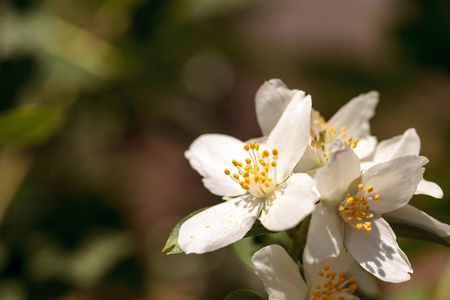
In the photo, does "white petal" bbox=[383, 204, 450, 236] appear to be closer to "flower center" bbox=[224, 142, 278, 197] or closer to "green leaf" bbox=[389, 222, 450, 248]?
"green leaf" bbox=[389, 222, 450, 248]

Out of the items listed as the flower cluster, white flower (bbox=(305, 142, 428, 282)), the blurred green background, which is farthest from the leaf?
the blurred green background

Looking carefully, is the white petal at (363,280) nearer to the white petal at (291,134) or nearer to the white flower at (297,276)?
the white flower at (297,276)

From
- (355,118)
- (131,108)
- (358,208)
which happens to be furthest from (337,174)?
(131,108)

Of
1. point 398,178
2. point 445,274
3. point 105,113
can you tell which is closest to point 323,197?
point 398,178

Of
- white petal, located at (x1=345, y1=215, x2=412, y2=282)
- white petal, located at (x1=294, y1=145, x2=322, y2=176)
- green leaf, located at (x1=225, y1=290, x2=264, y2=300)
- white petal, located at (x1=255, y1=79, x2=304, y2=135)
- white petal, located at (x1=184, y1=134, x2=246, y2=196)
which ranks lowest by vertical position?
green leaf, located at (x1=225, y1=290, x2=264, y2=300)

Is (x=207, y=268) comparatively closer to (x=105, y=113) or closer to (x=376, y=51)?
(x=105, y=113)

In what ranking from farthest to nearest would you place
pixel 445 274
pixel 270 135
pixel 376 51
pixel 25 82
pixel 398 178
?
1. pixel 376 51
2. pixel 25 82
3. pixel 445 274
4. pixel 270 135
5. pixel 398 178

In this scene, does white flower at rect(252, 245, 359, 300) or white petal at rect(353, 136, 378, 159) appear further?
white petal at rect(353, 136, 378, 159)
